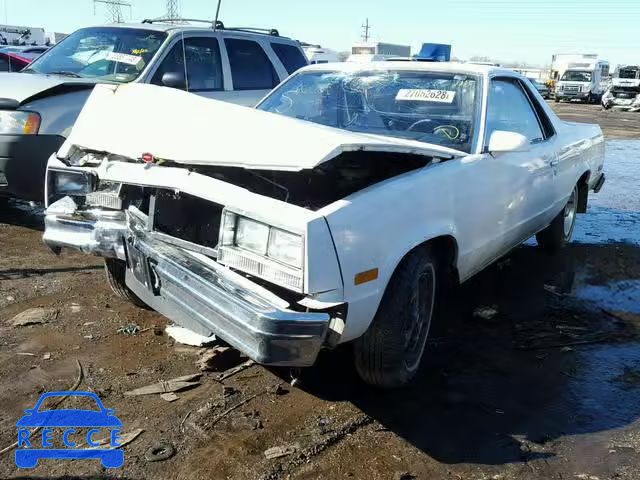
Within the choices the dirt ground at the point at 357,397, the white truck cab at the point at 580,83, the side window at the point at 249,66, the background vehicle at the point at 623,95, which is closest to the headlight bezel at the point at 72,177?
the dirt ground at the point at 357,397

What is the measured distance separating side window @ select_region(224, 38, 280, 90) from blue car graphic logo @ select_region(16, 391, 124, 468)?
483cm

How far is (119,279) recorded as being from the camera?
3986mm

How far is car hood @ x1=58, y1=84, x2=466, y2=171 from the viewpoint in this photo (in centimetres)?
270

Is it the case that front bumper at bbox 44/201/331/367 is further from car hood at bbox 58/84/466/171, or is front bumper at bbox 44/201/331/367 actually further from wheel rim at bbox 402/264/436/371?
wheel rim at bbox 402/264/436/371

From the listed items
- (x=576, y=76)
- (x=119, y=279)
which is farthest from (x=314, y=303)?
(x=576, y=76)

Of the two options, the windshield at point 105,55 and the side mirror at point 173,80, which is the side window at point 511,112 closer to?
the side mirror at point 173,80

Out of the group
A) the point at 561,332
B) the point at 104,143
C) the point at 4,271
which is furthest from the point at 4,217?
the point at 561,332

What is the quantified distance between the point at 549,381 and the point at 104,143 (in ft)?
9.28

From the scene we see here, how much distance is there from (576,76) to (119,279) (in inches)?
1669

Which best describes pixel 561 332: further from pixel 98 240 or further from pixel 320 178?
pixel 98 240

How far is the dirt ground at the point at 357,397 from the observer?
8.68 ft

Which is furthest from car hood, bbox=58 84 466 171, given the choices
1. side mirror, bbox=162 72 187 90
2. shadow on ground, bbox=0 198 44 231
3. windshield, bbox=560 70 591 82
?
windshield, bbox=560 70 591 82

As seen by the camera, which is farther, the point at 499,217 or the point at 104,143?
the point at 499,217

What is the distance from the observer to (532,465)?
2.70 metres
